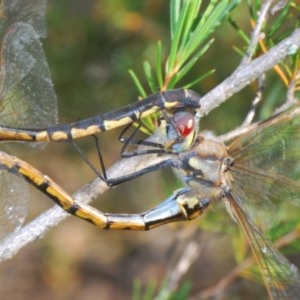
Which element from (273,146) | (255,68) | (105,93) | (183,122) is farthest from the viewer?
(105,93)

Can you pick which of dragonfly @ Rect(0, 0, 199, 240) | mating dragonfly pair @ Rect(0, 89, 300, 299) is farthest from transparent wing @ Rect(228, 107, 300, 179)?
dragonfly @ Rect(0, 0, 199, 240)

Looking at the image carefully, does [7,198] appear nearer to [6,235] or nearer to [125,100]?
[6,235]

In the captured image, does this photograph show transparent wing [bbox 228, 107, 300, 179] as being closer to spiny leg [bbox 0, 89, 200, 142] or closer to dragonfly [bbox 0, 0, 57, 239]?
spiny leg [bbox 0, 89, 200, 142]

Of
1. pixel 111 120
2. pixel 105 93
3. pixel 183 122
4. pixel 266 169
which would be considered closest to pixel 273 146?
pixel 266 169

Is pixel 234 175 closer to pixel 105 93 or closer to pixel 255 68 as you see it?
pixel 255 68

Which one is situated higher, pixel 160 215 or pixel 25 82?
pixel 25 82

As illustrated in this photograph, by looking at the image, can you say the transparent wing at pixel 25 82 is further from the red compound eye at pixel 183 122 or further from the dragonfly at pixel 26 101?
the red compound eye at pixel 183 122

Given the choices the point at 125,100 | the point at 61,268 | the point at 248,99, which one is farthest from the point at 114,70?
the point at 61,268

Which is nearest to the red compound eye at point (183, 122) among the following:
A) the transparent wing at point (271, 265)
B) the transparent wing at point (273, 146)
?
the transparent wing at point (273, 146)
